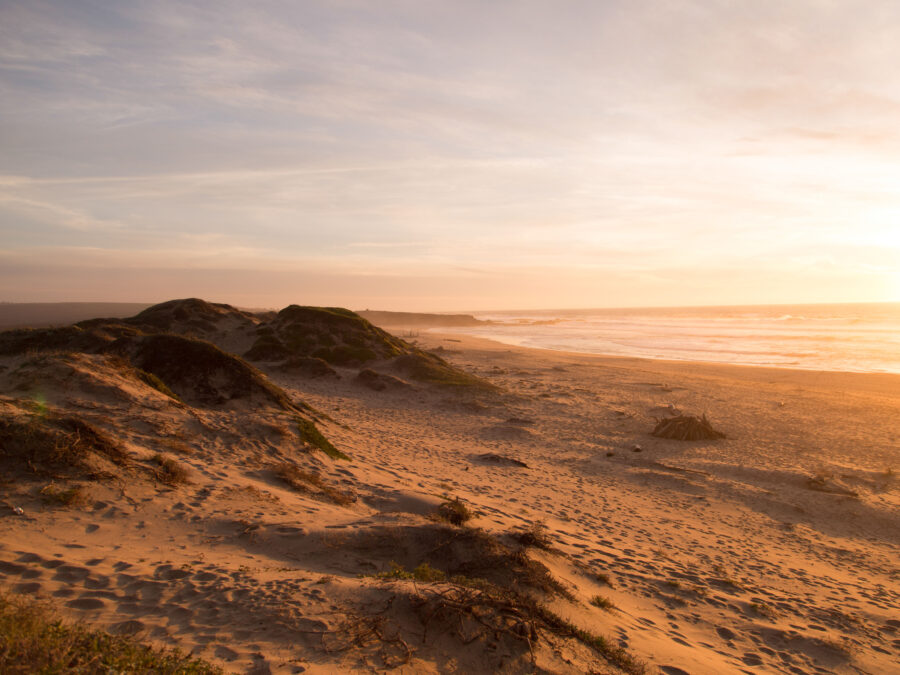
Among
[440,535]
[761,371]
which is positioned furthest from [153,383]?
[761,371]

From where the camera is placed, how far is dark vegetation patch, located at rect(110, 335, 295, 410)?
12.8m

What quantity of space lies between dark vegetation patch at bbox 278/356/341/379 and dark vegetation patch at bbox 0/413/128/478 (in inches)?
637

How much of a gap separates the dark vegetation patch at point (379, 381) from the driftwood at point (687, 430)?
1081 cm

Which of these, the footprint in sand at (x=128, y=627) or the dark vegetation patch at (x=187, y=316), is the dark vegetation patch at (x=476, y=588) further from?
the dark vegetation patch at (x=187, y=316)

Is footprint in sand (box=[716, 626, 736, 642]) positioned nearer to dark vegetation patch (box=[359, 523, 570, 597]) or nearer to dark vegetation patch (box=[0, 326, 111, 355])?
dark vegetation patch (box=[359, 523, 570, 597])

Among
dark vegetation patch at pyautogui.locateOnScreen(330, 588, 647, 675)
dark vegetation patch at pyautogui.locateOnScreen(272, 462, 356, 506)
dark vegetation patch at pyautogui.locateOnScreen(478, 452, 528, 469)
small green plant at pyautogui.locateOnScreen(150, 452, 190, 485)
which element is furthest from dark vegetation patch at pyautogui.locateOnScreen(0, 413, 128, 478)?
dark vegetation patch at pyautogui.locateOnScreen(478, 452, 528, 469)

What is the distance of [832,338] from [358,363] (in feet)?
161

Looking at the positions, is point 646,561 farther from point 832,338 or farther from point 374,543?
point 832,338

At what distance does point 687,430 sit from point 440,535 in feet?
42.1

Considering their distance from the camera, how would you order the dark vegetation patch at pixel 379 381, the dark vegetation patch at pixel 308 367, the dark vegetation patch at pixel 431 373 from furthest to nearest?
the dark vegetation patch at pixel 308 367
the dark vegetation patch at pixel 431 373
the dark vegetation patch at pixel 379 381

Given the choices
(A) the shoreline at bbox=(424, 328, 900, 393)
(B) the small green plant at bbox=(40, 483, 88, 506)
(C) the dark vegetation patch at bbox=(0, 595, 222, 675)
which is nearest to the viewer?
(C) the dark vegetation patch at bbox=(0, 595, 222, 675)

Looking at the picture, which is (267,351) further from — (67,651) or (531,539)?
(67,651)

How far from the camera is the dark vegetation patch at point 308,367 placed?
23.4m

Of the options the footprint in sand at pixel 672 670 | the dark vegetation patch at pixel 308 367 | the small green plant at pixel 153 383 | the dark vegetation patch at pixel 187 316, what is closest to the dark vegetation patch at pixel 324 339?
the dark vegetation patch at pixel 308 367
